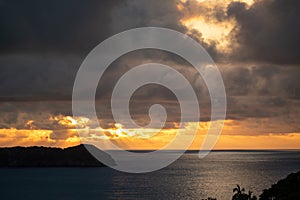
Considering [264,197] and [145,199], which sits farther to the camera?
[145,199]

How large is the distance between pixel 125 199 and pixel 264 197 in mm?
124774

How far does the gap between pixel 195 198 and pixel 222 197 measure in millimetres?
9854

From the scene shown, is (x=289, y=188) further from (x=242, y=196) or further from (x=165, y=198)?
(x=165, y=198)

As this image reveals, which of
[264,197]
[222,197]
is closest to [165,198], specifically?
[222,197]

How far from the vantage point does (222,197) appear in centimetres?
18938

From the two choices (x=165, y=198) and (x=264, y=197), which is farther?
(x=165, y=198)

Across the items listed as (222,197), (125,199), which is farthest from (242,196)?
(125,199)

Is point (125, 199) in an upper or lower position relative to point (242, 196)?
upper

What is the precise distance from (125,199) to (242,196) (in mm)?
125507

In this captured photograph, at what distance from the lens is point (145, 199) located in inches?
7741

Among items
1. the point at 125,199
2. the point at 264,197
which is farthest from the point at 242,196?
the point at 125,199

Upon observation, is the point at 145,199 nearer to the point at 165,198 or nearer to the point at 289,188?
the point at 165,198

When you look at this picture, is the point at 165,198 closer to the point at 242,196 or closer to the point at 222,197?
the point at 222,197

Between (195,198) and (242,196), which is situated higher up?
(195,198)
